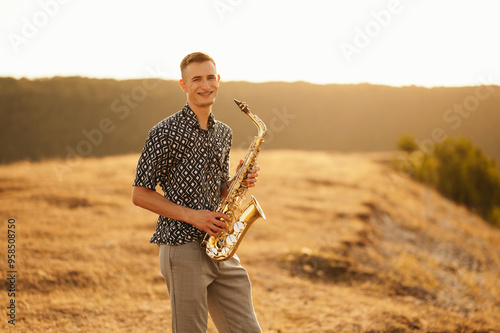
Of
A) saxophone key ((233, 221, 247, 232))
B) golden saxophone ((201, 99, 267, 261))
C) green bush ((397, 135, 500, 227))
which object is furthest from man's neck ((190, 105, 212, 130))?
green bush ((397, 135, 500, 227))

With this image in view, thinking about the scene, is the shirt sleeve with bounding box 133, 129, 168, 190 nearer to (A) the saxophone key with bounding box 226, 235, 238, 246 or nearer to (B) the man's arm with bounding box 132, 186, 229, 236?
(B) the man's arm with bounding box 132, 186, 229, 236

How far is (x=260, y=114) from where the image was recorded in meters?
49.9

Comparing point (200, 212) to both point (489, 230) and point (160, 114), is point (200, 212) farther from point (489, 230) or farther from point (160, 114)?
point (160, 114)

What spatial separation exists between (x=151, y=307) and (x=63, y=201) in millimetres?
5603

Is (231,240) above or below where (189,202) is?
below

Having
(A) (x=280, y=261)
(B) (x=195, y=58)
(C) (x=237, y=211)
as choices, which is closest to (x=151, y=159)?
(B) (x=195, y=58)

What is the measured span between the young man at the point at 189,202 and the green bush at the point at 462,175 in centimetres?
2155

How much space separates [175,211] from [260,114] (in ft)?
157

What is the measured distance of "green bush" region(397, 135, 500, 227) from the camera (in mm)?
21984

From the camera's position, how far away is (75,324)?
15.9ft

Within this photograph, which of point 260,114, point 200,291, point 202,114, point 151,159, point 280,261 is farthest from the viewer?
point 260,114

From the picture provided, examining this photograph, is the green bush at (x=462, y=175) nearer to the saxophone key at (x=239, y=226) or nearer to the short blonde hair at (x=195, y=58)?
the saxophone key at (x=239, y=226)

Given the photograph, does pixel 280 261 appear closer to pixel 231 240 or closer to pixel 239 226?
pixel 239 226

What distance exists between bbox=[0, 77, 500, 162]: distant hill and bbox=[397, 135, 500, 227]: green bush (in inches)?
333
